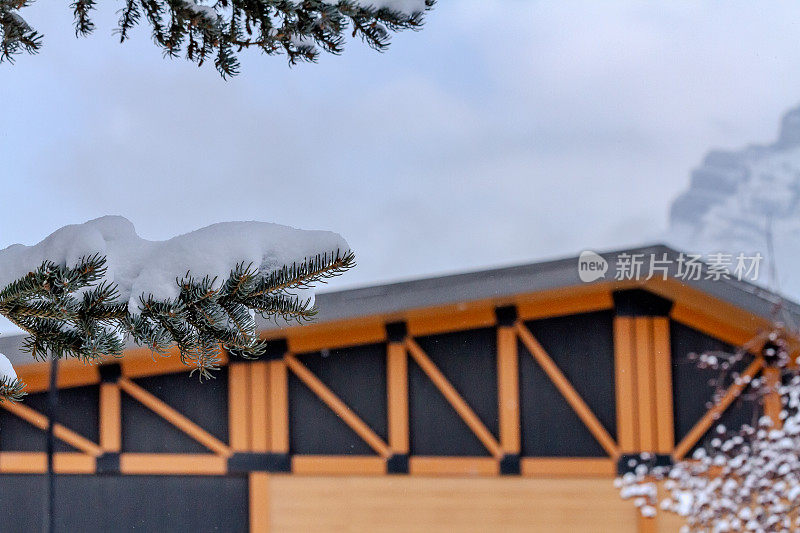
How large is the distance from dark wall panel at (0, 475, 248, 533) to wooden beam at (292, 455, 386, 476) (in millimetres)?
369

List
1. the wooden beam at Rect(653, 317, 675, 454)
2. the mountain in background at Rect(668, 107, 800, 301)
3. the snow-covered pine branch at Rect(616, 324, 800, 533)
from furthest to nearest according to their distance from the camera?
the mountain in background at Rect(668, 107, 800, 301)
the wooden beam at Rect(653, 317, 675, 454)
the snow-covered pine branch at Rect(616, 324, 800, 533)

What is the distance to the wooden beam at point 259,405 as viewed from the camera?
14.1 ft

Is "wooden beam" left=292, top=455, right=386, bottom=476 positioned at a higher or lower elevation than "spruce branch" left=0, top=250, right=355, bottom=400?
lower

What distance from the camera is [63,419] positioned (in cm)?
441

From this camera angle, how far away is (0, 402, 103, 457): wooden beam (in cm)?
438

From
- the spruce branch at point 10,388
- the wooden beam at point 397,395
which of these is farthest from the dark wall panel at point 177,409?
the spruce branch at point 10,388

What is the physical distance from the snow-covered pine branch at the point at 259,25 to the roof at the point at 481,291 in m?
2.25

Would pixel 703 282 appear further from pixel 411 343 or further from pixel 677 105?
pixel 677 105

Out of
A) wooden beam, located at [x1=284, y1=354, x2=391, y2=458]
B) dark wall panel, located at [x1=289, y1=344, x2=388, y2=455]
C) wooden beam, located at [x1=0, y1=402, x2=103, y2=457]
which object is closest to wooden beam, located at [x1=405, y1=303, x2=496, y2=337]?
dark wall panel, located at [x1=289, y1=344, x2=388, y2=455]

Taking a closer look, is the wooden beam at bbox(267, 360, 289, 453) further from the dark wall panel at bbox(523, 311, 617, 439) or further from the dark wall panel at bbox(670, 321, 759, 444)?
the dark wall panel at bbox(670, 321, 759, 444)

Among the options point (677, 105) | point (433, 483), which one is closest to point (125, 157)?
point (677, 105)

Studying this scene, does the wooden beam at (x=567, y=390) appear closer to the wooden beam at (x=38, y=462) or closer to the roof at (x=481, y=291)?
the roof at (x=481, y=291)

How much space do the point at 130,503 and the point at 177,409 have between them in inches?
24.9

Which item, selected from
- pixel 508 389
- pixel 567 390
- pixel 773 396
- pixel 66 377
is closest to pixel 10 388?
pixel 508 389
